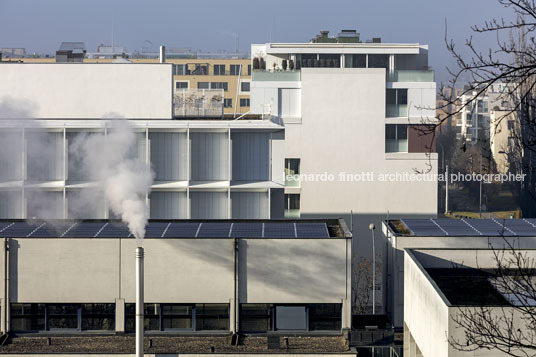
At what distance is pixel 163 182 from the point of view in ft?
152

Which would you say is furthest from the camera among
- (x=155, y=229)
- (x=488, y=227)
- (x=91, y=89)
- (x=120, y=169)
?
(x=91, y=89)

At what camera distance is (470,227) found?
42.3 metres

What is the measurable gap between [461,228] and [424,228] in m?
1.64

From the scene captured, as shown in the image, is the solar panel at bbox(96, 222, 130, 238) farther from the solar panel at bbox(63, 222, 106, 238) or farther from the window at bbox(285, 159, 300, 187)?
the window at bbox(285, 159, 300, 187)

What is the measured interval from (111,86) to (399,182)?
1193 inches

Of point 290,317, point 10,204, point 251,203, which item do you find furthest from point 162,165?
point 290,317

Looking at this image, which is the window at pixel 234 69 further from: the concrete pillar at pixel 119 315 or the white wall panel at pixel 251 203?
the concrete pillar at pixel 119 315

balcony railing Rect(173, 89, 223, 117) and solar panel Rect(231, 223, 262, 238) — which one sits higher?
balcony railing Rect(173, 89, 223, 117)

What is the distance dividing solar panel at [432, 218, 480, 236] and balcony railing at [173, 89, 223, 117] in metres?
13.2

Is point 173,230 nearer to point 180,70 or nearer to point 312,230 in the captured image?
point 312,230

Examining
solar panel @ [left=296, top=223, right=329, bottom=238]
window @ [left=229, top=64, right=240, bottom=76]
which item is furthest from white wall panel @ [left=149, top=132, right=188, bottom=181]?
window @ [left=229, top=64, right=240, bottom=76]

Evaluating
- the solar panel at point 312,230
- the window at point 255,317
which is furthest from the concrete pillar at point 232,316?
the solar panel at point 312,230

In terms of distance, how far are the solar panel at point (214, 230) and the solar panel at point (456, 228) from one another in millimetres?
9497

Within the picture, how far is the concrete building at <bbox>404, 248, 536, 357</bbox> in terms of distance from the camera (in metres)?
24.2
